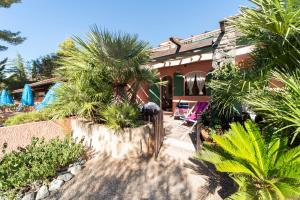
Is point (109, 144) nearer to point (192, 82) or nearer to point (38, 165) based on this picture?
point (38, 165)

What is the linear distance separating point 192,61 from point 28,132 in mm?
7757

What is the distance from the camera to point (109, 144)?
7160 millimetres

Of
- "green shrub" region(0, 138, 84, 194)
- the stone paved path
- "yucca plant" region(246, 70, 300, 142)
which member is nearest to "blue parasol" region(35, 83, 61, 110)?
"green shrub" region(0, 138, 84, 194)

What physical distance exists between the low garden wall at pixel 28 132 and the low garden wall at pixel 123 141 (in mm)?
1951

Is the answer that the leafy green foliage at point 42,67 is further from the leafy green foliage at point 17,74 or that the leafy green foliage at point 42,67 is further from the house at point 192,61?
the house at point 192,61

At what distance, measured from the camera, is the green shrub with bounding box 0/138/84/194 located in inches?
221

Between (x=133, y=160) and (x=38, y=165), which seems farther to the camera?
(x=133, y=160)

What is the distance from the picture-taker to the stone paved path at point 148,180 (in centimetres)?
497

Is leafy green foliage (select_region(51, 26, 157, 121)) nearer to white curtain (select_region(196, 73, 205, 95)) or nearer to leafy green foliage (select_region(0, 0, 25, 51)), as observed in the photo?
white curtain (select_region(196, 73, 205, 95))

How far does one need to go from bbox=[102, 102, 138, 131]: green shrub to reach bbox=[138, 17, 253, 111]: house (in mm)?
2211

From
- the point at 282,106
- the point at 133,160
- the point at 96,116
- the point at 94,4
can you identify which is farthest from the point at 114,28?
the point at 94,4

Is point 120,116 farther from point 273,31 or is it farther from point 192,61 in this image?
point 192,61

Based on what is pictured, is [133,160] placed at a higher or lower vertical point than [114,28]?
lower

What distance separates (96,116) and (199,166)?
4145mm
